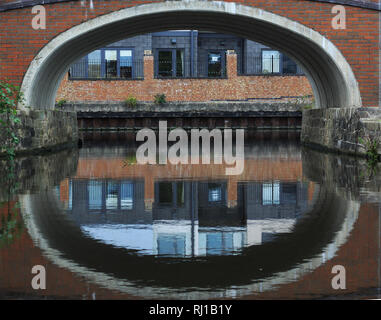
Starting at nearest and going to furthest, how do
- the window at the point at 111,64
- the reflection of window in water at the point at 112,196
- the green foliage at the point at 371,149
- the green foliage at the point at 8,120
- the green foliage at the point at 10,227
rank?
the green foliage at the point at 10,227
the reflection of window in water at the point at 112,196
the green foliage at the point at 8,120
the green foliage at the point at 371,149
the window at the point at 111,64

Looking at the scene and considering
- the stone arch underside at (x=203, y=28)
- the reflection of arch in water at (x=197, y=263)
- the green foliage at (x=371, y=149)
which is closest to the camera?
the reflection of arch in water at (x=197, y=263)

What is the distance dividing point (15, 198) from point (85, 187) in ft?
6.38

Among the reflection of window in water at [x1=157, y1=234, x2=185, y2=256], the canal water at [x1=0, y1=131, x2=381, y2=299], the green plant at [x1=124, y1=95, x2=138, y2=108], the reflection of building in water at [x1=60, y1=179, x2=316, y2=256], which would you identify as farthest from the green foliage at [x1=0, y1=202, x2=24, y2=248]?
the green plant at [x1=124, y1=95, x2=138, y2=108]

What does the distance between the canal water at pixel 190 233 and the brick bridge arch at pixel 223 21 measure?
4.32 m

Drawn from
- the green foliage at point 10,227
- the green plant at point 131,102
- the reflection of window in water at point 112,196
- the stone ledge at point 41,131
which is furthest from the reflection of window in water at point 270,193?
the green plant at point 131,102

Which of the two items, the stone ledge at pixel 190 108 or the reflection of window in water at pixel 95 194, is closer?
the reflection of window in water at pixel 95 194

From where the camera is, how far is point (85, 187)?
1226 centimetres

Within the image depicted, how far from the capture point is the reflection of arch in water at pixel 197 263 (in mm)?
5477

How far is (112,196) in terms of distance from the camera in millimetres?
11023

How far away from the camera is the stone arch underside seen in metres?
17.7

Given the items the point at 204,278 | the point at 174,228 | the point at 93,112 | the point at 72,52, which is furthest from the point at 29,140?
the point at 93,112

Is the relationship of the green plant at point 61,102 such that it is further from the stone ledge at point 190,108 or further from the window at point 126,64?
the window at point 126,64

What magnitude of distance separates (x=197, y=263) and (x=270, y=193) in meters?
5.11

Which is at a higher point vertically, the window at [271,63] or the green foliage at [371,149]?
the window at [271,63]
